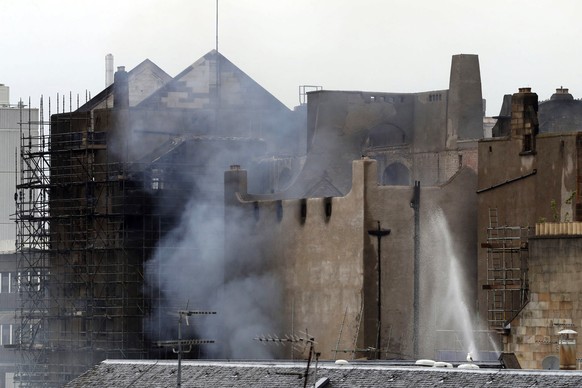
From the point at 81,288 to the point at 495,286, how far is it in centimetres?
→ 2294

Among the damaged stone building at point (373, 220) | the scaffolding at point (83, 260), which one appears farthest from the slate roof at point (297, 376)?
the scaffolding at point (83, 260)

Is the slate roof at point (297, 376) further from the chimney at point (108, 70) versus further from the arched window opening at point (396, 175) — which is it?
the chimney at point (108, 70)

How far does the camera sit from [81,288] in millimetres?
98750

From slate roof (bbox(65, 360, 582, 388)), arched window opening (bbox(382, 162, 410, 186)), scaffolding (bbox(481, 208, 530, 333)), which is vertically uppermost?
arched window opening (bbox(382, 162, 410, 186))

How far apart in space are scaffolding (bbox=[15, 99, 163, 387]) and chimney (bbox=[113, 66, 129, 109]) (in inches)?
53.1

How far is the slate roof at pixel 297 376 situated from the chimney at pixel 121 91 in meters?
34.5

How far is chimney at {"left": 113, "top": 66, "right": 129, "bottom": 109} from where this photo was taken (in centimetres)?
10088

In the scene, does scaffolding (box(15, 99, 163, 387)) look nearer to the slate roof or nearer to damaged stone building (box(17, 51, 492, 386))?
damaged stone building (box(17, 51, 492, 386))

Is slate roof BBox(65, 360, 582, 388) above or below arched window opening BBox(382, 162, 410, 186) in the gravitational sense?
below

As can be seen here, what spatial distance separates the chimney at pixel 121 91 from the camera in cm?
10088

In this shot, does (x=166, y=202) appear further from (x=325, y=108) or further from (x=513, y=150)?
(x=513, y=150)

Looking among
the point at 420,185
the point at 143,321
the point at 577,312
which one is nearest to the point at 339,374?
the point at 577,312

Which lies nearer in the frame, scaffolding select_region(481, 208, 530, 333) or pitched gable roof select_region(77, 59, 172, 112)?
scaffolding select_region(481, 208, 530, 333)

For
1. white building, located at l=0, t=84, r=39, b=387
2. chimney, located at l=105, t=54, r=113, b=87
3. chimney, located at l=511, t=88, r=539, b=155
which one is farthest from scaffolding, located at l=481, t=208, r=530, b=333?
white building, located at l=0, t=84, r=39, b=387
